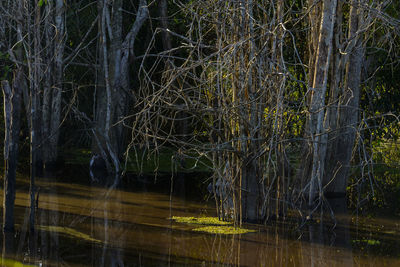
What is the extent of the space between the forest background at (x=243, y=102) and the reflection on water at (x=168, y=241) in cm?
46

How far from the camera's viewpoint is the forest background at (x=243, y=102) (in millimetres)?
8148

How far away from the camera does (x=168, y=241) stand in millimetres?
8297

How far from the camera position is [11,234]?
8242 mm

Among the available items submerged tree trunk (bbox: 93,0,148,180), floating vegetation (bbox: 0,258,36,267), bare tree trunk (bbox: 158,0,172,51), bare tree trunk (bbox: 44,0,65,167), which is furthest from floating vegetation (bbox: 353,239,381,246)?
bare tree trunk (bbox: 44,0,65,167)

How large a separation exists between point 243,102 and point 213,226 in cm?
178

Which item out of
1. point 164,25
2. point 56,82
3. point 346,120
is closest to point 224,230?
point 346,120

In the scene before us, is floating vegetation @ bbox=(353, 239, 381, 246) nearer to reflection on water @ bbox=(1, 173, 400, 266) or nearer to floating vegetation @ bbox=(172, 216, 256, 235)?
reflection on water @ bbox=(1, 173, 400, 266)

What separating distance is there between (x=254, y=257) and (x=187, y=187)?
5.26 m

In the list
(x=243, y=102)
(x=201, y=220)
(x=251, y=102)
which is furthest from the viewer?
(x=201, y=220)

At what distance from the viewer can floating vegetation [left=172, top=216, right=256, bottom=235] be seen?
867 centimetres

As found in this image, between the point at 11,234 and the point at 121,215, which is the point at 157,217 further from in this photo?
the point at 11,234

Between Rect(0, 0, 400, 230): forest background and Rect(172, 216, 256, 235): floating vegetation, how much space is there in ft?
0.60

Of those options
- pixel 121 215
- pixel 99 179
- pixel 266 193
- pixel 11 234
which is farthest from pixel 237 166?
pixel 99 179

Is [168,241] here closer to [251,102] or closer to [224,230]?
[224,230]
